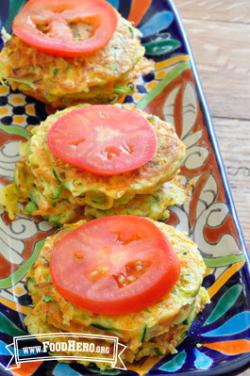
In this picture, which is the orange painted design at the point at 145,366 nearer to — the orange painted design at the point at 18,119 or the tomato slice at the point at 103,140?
the tomato slice at the point at 103,140

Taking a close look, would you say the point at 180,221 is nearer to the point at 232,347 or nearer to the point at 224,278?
the point at 224,278

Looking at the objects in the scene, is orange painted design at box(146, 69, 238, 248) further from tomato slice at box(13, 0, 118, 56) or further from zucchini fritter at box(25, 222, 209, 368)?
tomato slice at box(13, 0, 118, 56)

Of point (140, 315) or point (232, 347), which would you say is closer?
point (140, 315)

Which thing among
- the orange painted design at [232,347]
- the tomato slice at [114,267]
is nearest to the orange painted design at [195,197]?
the tomato slice at [114,267]

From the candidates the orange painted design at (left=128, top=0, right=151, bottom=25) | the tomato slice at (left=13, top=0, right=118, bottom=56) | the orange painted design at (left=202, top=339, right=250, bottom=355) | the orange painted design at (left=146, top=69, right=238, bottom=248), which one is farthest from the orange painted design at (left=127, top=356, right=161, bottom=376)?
the orange painted design at (left=128, top=0, right=151, bottom=25)

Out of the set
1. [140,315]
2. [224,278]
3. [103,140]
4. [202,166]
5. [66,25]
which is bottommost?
[224,278]

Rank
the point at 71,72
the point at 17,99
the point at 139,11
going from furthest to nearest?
the point at 139,11 → the point at 17,99 → the point at 71,72

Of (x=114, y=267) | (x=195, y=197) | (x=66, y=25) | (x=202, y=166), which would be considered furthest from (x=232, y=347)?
(x=66, y=25)
